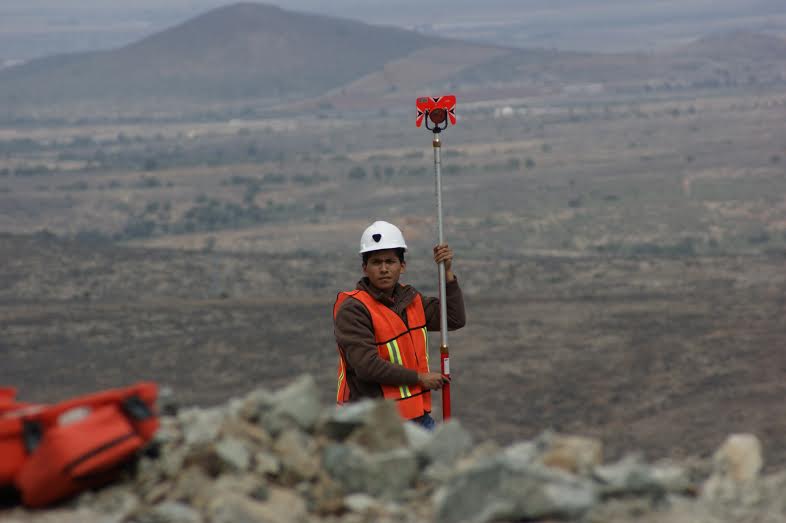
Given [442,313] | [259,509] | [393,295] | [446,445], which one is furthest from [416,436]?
[442,313]

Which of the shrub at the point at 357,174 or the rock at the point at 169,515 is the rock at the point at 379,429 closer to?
the rock at the point at 169,515

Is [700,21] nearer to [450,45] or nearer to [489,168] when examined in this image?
[450,45]

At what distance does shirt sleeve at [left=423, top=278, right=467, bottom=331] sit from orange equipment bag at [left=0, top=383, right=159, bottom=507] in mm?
1873

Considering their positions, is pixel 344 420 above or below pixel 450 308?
below

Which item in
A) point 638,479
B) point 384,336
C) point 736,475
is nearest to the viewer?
point 638,479

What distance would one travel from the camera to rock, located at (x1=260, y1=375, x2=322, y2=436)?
534 cm

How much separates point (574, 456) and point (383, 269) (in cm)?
139

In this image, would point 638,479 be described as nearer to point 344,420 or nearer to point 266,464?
point 344,420

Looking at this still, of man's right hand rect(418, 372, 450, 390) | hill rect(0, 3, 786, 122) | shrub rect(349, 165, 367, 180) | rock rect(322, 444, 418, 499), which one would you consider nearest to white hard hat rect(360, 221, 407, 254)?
man's right hand rect(418, 372, 450, 390)

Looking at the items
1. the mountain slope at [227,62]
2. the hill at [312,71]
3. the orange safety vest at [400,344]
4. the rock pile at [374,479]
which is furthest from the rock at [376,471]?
the mountain slope at [227,62]

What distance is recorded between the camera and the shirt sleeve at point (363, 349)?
5.94 metres

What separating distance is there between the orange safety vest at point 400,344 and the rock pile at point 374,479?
1.96 ft

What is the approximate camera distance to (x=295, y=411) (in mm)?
5332

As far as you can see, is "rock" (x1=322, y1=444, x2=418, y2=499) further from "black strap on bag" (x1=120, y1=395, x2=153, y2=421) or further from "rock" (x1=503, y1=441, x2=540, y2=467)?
"black strap on bag" (x1=120, y1=395, x2=153, y2=421)
